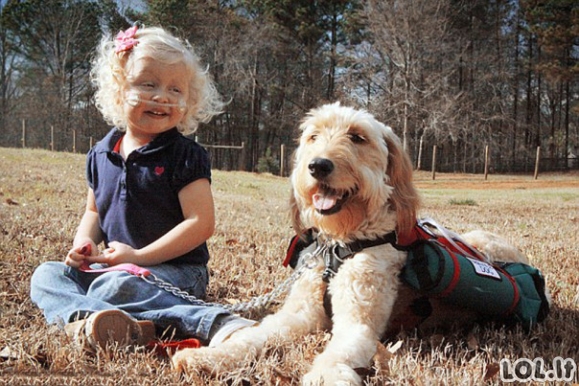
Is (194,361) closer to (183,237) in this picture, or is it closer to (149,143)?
(183,237)

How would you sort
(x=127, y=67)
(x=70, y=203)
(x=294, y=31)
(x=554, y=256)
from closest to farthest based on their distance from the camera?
(x=127, y=67) < (x=554, y=256) < (x=70, y=203) < (x=294, y=31)

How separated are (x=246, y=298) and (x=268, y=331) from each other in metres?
1.03

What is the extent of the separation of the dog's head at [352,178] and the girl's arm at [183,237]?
0.50 meters

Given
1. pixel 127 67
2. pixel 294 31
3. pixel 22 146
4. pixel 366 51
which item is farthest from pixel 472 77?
pixel 127 67

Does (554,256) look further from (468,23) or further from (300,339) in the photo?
(468,23)

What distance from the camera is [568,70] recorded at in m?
17.3

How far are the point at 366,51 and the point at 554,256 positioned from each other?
60.6ft

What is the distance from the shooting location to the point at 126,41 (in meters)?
2.88

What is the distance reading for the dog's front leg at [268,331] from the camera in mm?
1907

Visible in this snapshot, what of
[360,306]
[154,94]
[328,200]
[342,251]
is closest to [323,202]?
[328,200]

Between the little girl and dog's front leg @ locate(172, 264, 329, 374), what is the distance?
164mm

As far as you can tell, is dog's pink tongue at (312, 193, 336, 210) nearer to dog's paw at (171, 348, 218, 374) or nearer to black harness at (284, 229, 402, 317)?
black harness at (284, 229, 402, 317)

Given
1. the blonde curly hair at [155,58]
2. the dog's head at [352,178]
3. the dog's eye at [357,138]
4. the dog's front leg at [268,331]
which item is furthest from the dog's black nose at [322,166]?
the blonde curly hair at [155,58]

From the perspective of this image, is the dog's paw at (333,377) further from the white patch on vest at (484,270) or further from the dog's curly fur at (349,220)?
the white patch on vest at (484,270)
